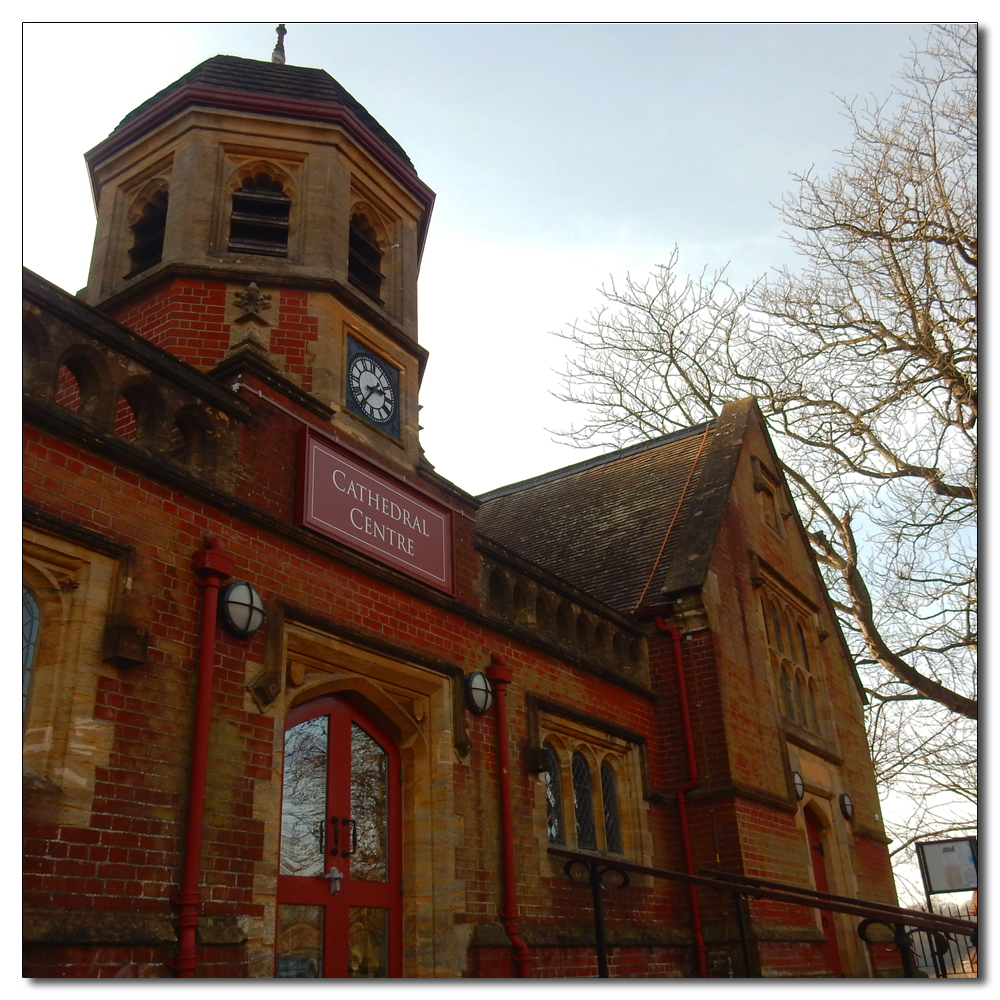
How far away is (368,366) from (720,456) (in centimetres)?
728

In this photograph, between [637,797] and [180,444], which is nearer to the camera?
[180,444]

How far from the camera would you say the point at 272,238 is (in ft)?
30.7

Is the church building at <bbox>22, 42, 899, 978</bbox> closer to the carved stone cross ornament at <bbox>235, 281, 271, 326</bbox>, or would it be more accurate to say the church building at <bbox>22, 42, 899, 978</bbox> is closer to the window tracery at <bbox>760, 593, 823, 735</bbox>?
the carved stone cross ornament at <bbox>235, 281, 271, 326</bbox>

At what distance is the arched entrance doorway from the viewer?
12188 millimetres

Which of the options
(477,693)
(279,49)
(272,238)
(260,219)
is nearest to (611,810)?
(477,693)

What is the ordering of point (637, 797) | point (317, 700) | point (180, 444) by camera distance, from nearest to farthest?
point (180, 444), point (317, 700), point (637, 797)

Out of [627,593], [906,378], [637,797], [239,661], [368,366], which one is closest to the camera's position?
[239,661]

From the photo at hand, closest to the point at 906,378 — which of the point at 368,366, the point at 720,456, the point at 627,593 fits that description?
the point at 720,456

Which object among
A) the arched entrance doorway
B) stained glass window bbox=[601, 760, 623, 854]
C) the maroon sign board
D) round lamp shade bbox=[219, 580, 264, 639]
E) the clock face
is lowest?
the arched entrance doorway

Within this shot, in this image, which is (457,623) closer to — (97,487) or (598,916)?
(598,916)

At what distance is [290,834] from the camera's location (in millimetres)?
6672

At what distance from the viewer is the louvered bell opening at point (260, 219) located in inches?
360

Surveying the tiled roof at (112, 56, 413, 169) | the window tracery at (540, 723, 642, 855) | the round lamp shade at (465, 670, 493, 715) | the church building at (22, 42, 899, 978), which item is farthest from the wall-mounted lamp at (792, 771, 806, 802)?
the tiled roof at (112, 56, 413, 169)

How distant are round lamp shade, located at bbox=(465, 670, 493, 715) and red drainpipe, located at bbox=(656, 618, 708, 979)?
3498mm
